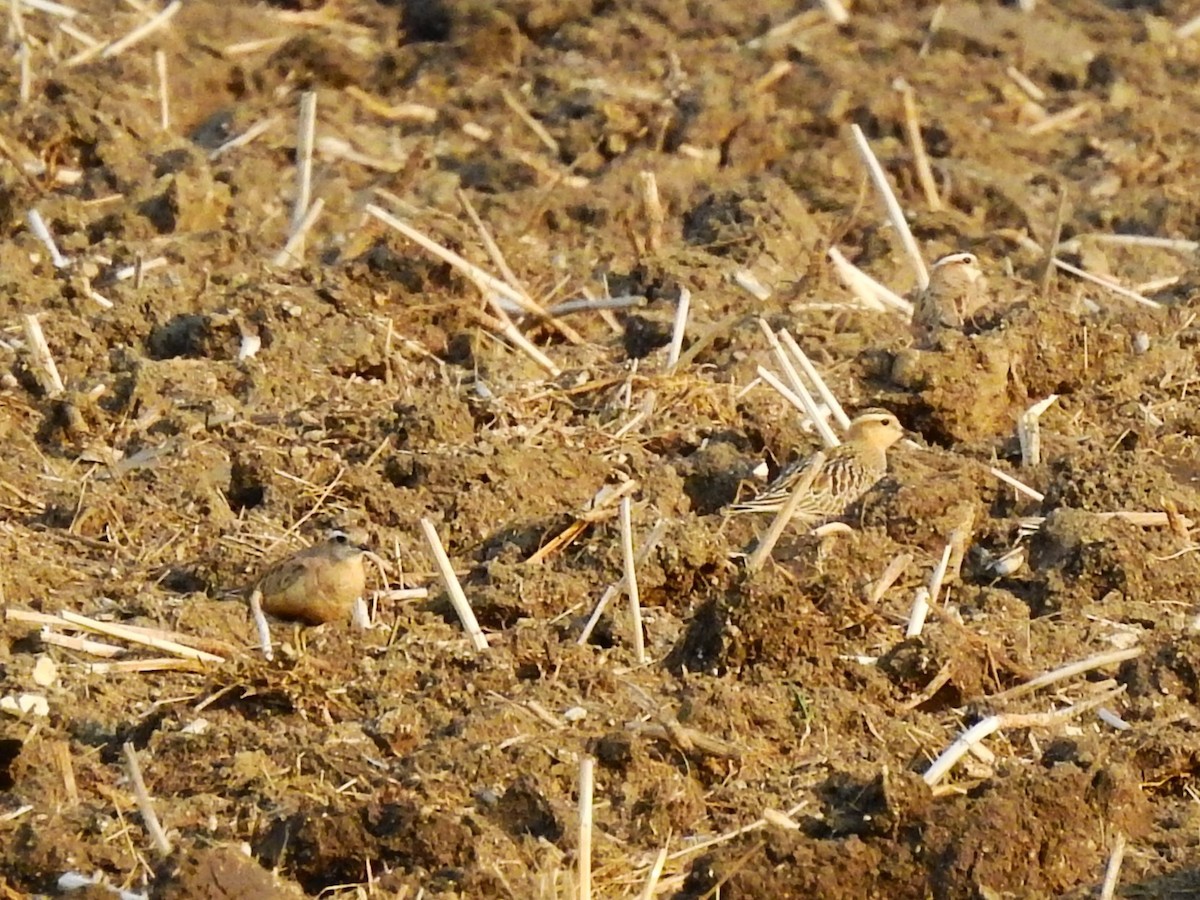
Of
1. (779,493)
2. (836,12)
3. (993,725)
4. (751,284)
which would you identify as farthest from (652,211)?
(993,725)

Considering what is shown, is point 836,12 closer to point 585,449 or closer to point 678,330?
point 678,330

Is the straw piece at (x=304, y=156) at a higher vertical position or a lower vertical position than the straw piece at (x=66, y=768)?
lower

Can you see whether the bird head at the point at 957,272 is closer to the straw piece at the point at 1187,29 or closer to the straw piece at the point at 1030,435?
the straw piece at the point at 1030,435

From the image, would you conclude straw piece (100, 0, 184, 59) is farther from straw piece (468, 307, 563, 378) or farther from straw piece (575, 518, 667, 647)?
straw piece (575, 518, 667, 647)

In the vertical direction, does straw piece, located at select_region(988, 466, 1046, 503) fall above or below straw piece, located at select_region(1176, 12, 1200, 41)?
above

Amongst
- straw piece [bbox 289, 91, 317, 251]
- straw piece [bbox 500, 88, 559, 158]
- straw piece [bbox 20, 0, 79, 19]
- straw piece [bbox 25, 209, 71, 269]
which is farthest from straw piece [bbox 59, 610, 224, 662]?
straw piece [bbox 20, 0, 79, 19]

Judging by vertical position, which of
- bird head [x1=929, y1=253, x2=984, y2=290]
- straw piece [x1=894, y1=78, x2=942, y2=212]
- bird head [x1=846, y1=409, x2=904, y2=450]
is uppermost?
bird head [x1=846, y1=409, x2=904, y2=450]

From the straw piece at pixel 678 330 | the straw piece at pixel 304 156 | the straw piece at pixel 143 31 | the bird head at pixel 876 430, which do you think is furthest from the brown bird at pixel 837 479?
the straw piece at pixel 143 31
